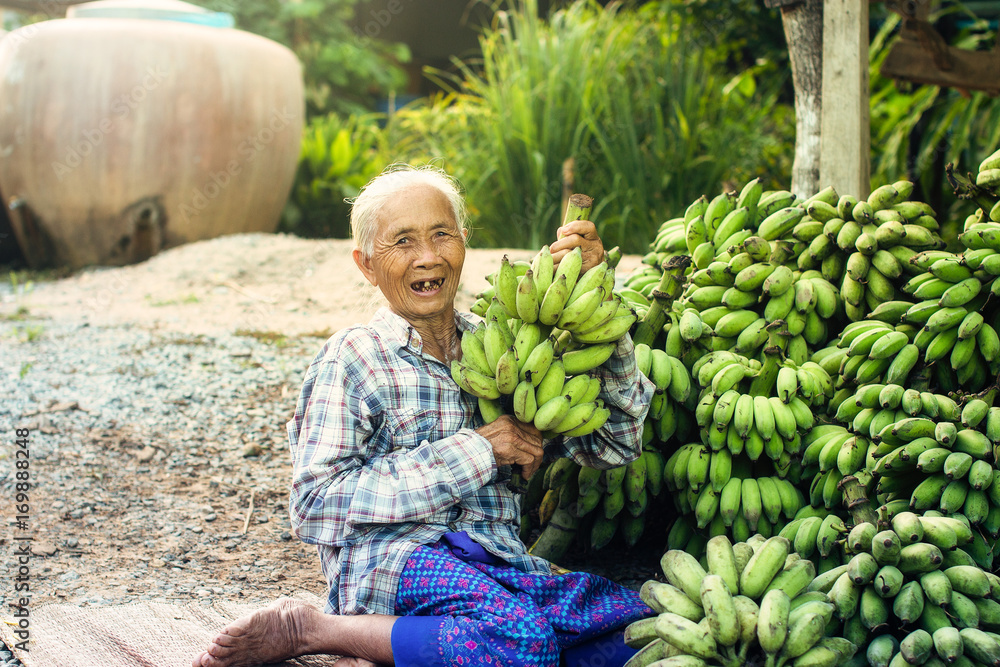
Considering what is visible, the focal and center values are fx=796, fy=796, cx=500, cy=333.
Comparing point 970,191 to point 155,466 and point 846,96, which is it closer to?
point 846,96

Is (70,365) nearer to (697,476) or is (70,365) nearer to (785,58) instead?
(697,476)

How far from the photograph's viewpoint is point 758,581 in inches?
67.8

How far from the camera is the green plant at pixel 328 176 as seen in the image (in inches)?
368

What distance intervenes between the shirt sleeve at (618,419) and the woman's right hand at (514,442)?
29 cm

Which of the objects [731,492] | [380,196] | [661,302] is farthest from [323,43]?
[731,492]

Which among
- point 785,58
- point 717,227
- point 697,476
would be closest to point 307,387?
point 697,476

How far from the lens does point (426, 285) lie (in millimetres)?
2109

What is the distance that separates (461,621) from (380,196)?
1075mm

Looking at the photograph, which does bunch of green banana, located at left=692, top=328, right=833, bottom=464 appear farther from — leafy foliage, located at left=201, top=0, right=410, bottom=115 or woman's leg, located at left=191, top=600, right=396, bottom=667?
leafy foliage, located at left=201, top=0, right=410, bottom=115

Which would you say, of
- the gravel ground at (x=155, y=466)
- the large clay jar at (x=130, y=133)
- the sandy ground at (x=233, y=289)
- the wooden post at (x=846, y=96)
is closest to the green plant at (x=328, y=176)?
the large clay jar at (x=130, y=133)

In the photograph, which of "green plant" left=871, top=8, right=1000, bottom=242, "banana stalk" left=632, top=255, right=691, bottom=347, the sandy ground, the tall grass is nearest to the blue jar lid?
the sandy ground

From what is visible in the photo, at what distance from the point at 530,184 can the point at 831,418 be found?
5083 millimetres

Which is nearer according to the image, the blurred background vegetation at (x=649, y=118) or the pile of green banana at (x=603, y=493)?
the pile of green banana at (x=603, y=493)

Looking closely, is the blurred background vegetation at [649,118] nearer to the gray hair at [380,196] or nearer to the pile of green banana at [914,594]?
the gray hair at [380,196]
